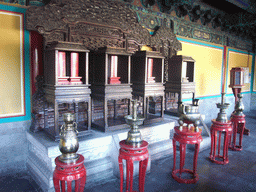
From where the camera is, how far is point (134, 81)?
347 centimetres

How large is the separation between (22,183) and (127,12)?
2.97 meters

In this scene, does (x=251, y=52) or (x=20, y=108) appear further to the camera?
(x=251, y=52)

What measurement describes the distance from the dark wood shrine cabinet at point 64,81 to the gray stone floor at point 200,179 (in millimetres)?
705

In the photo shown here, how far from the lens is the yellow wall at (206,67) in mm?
5133

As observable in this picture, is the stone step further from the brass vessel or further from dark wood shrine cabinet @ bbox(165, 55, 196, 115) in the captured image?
dark wood shrine cabinet @ bbox(165, 55, 196, 115)

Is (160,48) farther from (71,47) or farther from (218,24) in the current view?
(218,24)

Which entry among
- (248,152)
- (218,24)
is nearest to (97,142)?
(248,152)

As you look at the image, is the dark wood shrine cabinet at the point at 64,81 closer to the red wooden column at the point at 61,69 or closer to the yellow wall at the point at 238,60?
the red wooden column at the point at 61,69

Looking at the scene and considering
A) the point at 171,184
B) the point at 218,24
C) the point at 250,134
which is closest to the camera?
the point at 171,184

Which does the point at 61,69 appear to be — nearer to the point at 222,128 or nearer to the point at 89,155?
the point at 89,155

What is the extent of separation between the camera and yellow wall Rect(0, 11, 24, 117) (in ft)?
8.59

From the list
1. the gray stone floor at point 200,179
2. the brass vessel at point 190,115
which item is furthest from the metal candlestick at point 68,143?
the brass vessel at point 190,115

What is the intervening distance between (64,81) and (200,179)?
213 centimetres

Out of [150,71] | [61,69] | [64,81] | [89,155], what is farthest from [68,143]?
[150,71]
